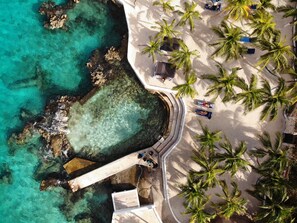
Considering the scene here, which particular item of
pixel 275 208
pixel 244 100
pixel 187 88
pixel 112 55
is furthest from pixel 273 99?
pixel 112 55

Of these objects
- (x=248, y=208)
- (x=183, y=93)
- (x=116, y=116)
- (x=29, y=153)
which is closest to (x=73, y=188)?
(x=29, y=153)

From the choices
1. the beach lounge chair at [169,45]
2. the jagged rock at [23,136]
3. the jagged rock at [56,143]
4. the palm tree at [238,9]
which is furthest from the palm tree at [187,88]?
the jagged rock at [23,136]

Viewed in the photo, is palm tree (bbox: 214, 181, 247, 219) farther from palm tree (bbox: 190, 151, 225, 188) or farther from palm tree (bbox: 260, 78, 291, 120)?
palm tree (bbox: 260, 78, 291, 120)

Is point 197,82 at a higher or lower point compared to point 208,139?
higher

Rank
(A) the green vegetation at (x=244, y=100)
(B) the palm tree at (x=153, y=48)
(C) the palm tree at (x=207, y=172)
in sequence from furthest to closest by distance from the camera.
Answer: (B) the palm tree at (x=153, y=48) → (C) the palm tree at (x=207, y=172) → (A) the green vegetation at (x=244, y=100)

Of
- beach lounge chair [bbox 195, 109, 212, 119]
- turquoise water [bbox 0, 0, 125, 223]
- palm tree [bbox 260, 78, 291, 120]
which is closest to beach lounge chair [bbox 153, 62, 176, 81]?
beach lounge chair [bbox 195, 109, 212, 119]

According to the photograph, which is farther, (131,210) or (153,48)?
(131,210)

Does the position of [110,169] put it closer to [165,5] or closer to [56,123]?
[56,123]

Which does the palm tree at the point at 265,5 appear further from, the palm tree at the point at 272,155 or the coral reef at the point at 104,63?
the coral reef at the point at 104,63
